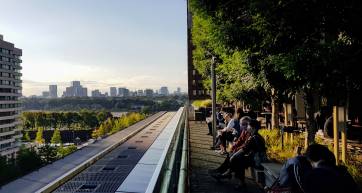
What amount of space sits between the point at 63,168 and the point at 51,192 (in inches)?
386

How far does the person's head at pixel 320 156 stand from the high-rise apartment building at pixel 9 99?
15638 centimetres

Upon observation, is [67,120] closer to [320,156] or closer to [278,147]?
[278,147]

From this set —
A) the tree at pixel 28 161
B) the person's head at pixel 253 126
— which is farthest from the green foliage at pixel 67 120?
the person's head at pixel 253 126

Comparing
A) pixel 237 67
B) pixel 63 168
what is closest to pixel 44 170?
pixel 63 168

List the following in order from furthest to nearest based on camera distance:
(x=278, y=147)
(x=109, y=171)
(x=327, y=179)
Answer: (x=109, y=171) → (x=278, y=147) → (x=327, y=179)

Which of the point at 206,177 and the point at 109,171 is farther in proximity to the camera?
the point at 109,171

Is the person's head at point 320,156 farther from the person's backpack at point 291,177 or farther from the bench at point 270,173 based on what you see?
the bench at point 270,173

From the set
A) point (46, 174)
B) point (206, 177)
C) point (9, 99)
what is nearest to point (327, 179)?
point (206, 177)

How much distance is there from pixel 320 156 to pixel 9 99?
172 meters

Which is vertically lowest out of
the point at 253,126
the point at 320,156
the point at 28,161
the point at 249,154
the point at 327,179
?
the point at 28,161

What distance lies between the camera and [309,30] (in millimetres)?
8516

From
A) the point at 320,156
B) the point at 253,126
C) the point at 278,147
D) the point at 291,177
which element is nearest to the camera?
the point at 320,156

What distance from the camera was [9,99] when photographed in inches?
6521

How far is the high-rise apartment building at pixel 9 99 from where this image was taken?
158 meters
